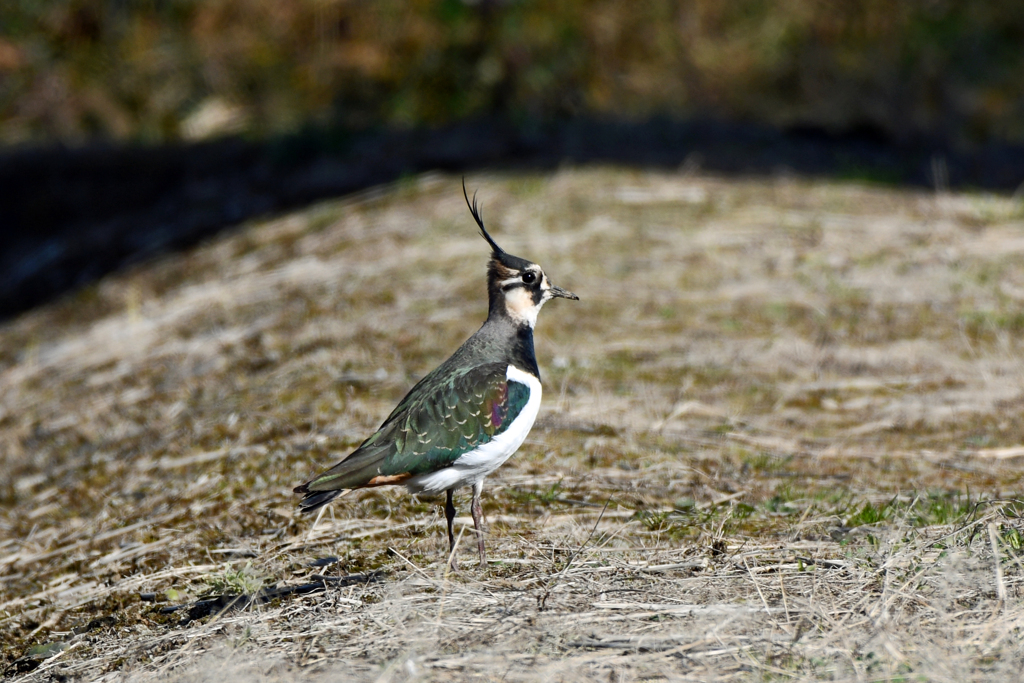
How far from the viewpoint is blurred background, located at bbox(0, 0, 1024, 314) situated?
951cm

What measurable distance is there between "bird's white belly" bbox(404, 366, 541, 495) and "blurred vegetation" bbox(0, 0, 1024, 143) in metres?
9.27

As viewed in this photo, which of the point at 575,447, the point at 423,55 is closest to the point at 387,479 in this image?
the point at 575,447

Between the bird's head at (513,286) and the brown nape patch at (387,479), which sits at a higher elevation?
the bird's head at (513,286)

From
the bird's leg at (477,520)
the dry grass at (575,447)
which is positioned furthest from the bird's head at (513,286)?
the dry grass at (575,447)

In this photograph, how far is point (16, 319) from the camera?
857 centimetres

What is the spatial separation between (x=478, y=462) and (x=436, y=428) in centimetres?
21

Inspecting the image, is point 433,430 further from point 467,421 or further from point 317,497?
point 317,497

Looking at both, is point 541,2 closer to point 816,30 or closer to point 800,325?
point 816,30

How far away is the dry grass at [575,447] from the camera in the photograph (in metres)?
3.47

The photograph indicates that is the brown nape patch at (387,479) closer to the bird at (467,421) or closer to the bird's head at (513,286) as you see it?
the bird at (467,421)

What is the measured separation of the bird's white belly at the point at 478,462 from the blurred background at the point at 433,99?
17.3ft

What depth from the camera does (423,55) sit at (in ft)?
42.5

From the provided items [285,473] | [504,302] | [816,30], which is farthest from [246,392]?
[816,30]

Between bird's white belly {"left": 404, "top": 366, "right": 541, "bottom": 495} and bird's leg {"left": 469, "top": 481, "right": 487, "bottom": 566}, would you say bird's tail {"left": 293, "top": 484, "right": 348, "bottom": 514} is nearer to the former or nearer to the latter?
bird's white belly {"left": 404, "top": 366, "right": 541, "bottom": 495}
